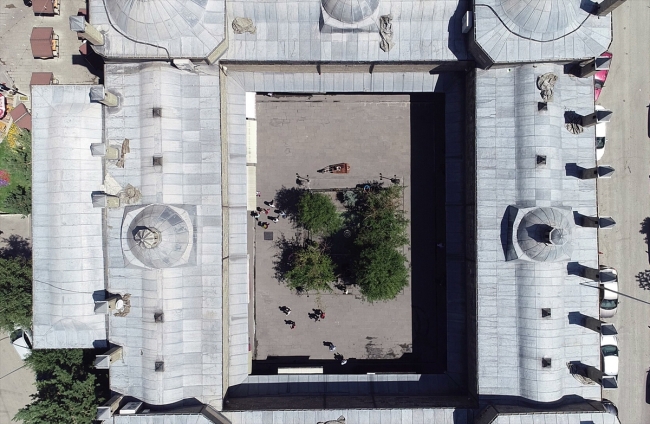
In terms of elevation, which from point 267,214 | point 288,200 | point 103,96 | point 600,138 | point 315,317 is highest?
point 103,96

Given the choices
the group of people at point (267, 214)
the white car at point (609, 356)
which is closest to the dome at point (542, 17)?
the group of people at point (267, 214)

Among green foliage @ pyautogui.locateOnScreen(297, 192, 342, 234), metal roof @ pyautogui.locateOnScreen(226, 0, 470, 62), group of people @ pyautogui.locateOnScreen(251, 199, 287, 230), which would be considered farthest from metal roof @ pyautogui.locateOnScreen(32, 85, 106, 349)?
green foliage @ pyautogui.locateOnScreen(297, 192, 342, 234)

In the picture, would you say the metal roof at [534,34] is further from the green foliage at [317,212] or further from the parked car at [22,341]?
the parked car at [22,341]

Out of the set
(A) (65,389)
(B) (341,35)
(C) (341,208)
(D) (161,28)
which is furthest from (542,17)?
(A) (65,389)

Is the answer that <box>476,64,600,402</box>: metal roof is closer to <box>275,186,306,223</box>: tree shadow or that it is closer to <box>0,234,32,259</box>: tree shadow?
<box>275,186,306,223</box>: tree shadow

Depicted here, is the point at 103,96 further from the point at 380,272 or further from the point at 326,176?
the point at 380,272

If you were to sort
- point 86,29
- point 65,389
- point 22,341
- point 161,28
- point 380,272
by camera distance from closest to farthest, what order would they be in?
point 86,29 < point 161,28 < point 65,389 < point 380,272 < point 22,341
